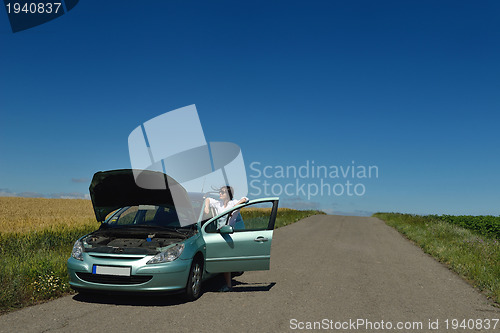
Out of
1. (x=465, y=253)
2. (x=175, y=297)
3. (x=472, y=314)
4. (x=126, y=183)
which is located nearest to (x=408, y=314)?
(x=472, y=314)

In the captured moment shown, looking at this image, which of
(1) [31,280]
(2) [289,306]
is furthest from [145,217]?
(2) [289,306]

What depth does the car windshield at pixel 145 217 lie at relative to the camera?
737 cm

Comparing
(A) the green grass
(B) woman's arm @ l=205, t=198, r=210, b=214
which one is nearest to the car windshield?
(B) woman's arm @ l=205, t=198, r=210, b=214

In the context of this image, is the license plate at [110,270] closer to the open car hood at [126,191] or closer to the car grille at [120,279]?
the car grille at [120,279]

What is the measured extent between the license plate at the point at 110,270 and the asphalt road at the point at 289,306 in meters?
0.49

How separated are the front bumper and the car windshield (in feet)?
3.80

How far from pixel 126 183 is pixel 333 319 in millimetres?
4062

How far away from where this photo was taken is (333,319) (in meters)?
5.59

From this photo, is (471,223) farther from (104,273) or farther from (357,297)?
(104,273)

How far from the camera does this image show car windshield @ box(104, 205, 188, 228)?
7367mm

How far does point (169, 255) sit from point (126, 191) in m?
1.76

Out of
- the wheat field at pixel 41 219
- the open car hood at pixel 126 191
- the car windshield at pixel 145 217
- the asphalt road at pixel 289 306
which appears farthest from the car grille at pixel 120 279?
the wheat field at pixel 41 219

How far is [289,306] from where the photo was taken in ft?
20.5

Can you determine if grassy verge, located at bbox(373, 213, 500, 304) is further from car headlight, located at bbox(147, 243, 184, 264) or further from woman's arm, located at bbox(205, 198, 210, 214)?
car headlight, located at bbox(147, 243, 184, 264)
